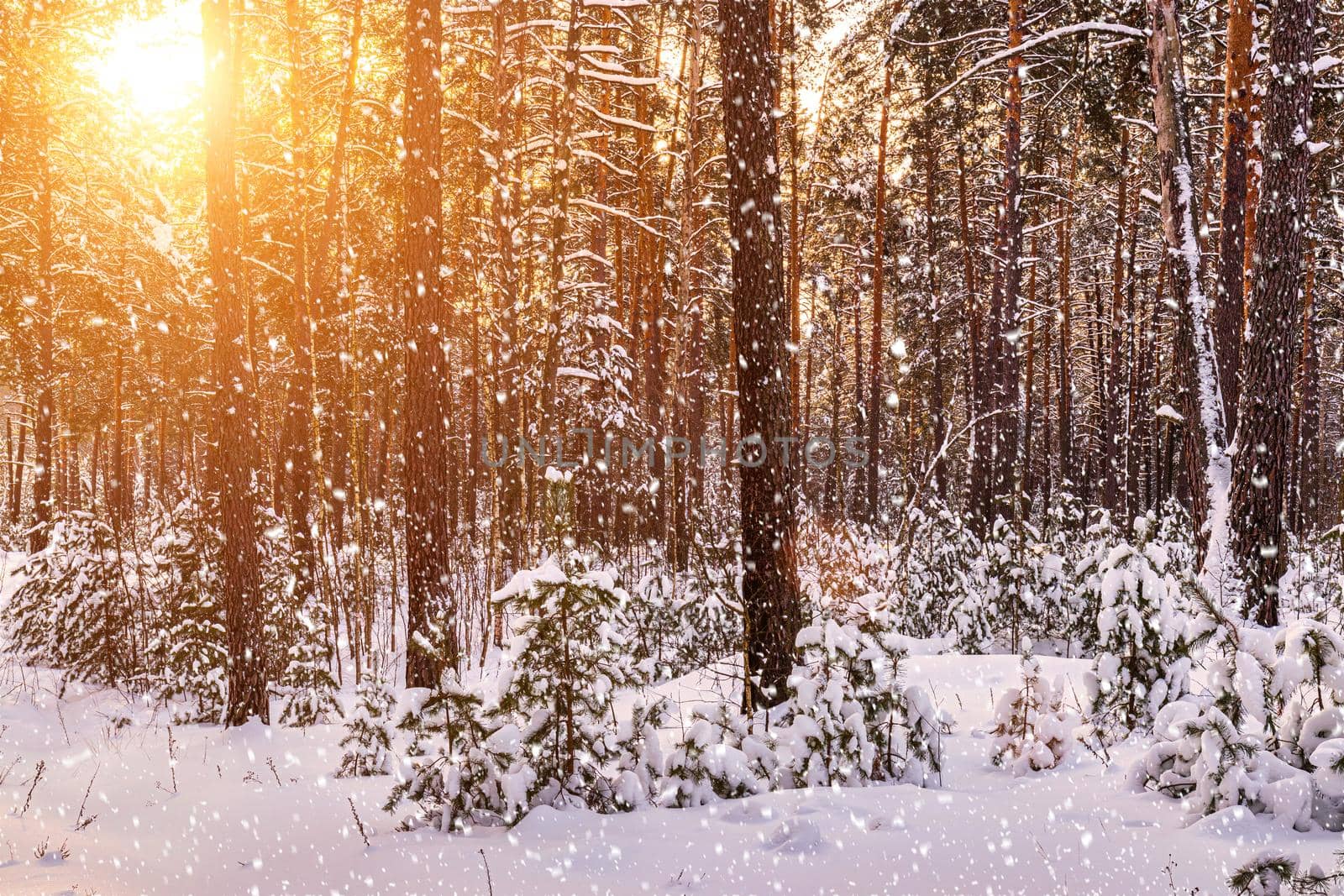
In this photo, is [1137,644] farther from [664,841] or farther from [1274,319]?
[1274,319]

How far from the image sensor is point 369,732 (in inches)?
194

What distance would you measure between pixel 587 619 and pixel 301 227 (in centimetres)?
931

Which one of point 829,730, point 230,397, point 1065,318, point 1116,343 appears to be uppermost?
point 1065,318

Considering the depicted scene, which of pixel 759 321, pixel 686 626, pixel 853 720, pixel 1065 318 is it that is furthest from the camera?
pixel 1065 318

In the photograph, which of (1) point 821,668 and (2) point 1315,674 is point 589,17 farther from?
(2) point 1315,674

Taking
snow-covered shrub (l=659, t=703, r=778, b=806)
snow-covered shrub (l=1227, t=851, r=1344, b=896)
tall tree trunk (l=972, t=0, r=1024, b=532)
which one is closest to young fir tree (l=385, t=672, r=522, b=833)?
snow-covered shrub (l=659, t=703, r=778, b=806)

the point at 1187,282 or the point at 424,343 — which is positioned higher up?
the point at 1187,282

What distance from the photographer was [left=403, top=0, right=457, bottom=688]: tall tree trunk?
6.63 m

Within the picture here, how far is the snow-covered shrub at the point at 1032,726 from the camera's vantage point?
4.43 meters

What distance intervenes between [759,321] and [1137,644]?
2981 millimetres

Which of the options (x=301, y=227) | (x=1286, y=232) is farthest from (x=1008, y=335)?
(x=301, y=227)

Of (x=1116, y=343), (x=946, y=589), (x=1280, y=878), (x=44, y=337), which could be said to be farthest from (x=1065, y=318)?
(x=44, y=337)

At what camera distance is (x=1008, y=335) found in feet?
46.4

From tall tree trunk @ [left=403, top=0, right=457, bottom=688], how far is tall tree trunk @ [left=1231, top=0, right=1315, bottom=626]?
24.4 feet
